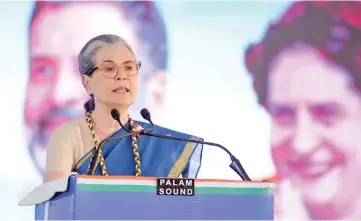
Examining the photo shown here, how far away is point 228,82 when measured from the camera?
11.6 ft

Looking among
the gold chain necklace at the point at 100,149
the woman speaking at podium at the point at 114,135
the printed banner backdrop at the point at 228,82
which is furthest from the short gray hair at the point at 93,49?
the printed banner backdrop at the point at 228,82

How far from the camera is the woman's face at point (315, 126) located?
360 cm

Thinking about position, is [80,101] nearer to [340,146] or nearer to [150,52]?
[150,52]

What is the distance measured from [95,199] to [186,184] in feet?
0.67

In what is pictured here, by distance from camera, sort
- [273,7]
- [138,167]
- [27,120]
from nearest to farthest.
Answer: [138,167], [27,120], [273,7]

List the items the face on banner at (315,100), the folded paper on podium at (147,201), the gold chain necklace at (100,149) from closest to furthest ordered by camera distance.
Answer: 1. the folded paper on podium at (147,201)
2. the gold chain necklace at (100,149)
3. the face on banner at (315,100)

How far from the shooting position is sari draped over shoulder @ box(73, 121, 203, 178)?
2.20m

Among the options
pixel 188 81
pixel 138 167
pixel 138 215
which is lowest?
pixel 138 215

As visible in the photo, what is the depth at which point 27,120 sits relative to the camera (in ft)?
11.1

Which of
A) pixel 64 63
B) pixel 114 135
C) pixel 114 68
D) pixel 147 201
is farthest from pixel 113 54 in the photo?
pixel 64 63

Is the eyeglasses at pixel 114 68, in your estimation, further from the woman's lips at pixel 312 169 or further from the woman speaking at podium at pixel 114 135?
the woman's lips at pixel 312 169

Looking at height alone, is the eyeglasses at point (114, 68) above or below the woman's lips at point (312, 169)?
above

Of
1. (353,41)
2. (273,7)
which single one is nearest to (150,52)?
(273,7)

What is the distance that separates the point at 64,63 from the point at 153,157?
4.36 feet
